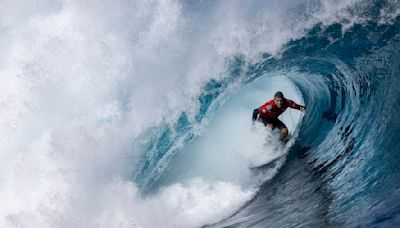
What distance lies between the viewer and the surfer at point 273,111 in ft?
27.7

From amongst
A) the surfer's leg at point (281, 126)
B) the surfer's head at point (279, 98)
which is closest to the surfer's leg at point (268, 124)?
the surfer's leg at point (281, 126)

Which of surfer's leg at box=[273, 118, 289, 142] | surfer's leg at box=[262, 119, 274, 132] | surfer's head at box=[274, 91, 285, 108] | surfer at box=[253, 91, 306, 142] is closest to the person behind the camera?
surfer's head at box=[274, 91, 285, 108]

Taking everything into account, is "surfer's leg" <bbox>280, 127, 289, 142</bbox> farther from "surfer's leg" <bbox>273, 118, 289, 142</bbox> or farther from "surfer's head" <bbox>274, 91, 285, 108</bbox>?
"surfer's head" <bbox>274, 91, 285, 108</bbox>

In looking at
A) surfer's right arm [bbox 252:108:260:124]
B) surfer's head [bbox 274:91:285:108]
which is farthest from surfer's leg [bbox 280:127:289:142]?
surfer's right arm [bbox 252:108:260:124]

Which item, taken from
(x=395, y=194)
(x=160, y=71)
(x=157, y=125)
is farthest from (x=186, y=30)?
(x=395, y=194)

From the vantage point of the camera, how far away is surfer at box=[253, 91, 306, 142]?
27.7ft

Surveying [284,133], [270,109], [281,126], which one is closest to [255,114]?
[270,109]

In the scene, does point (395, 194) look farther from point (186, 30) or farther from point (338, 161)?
point (186, 30)

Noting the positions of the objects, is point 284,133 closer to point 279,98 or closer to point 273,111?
point 273,111

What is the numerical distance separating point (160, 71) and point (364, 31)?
569 cm

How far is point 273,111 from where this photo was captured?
344 inches

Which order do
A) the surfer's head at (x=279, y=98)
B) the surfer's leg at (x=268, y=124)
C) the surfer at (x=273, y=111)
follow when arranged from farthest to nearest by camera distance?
the surfer's leg at (x=268, y=124) → the surfer at (x=273, y=111) → the surfer's head at (x=279, y=98)

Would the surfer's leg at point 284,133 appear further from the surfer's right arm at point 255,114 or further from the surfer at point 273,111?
the surfer's right arm at point 255,114

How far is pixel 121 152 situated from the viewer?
10391 millimetres
